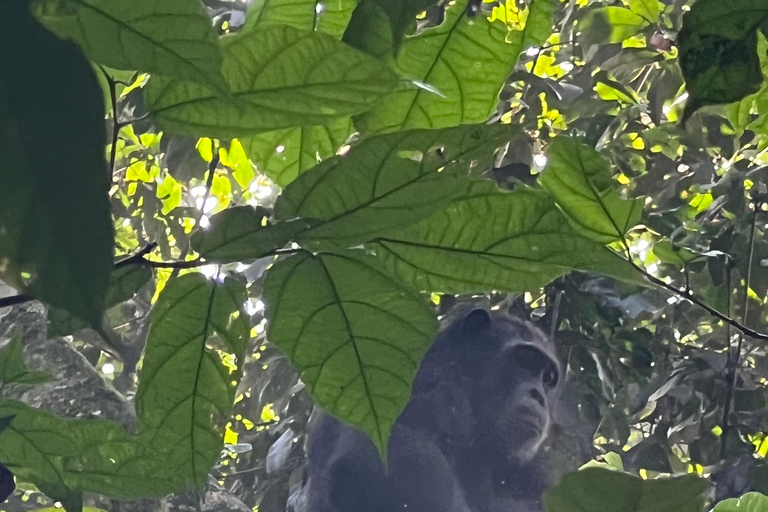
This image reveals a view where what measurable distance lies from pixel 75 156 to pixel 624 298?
108 cm

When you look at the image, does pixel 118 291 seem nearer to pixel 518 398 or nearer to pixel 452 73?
pixel 452 73

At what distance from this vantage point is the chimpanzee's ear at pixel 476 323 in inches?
48.3

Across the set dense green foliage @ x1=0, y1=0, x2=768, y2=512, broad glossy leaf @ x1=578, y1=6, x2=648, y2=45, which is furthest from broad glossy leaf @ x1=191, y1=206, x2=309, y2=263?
broad glossy leaf @ x1=578, y1=6, x2=648, y2=45

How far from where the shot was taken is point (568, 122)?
4.57ft

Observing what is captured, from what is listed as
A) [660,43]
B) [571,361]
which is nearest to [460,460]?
[571,361]

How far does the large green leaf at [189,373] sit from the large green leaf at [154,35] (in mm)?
121

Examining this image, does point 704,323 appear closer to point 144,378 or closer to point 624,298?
point 624,298

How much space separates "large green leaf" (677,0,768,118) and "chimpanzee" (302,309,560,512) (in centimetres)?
93

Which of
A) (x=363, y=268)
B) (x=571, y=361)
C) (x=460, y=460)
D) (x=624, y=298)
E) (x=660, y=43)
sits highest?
(x=363, y=268)

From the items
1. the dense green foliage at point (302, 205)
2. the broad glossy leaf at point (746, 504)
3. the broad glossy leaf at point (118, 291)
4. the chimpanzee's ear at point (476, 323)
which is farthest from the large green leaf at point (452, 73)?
the chimpanzee's ear at point (476, 323)

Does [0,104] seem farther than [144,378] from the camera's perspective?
No

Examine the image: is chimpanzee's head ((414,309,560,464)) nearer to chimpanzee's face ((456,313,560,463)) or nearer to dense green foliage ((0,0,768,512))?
chimpanzee's face ((456,313,560,463))

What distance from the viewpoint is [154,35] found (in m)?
0.21

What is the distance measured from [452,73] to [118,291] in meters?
0.17
